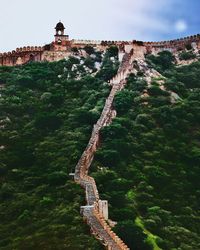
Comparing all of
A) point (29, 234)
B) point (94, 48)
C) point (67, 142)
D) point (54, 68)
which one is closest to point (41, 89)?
point (54, 68)

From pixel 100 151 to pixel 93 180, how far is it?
10466 millimetres

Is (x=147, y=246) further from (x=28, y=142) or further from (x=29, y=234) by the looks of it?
(x=28, y=142)

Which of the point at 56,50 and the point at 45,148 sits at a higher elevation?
the point at 56,50

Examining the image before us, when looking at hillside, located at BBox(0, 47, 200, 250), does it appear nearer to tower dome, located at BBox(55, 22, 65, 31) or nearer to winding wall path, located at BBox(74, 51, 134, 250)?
winding wall path, located at BBox(74, 51, 134, 250)

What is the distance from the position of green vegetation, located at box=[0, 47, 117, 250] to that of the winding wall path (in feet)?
2.30

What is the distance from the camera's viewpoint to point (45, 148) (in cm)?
8081

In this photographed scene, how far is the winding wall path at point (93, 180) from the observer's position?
181 ft

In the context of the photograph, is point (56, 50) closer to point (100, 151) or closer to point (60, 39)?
point (60, 39)

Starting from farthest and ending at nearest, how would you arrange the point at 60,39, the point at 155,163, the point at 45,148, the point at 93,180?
the point at 60,39 < the point at 45,148 < the point at 155,163 < the point at 93,180

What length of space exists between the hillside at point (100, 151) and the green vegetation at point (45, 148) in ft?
0.37

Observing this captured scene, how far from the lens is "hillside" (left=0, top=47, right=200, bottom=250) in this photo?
61.4 metres

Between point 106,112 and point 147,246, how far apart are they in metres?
33.3

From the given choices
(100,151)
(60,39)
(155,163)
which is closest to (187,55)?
(60,39)

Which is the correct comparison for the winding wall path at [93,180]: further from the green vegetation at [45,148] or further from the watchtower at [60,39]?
the watchtower at [60,39]
